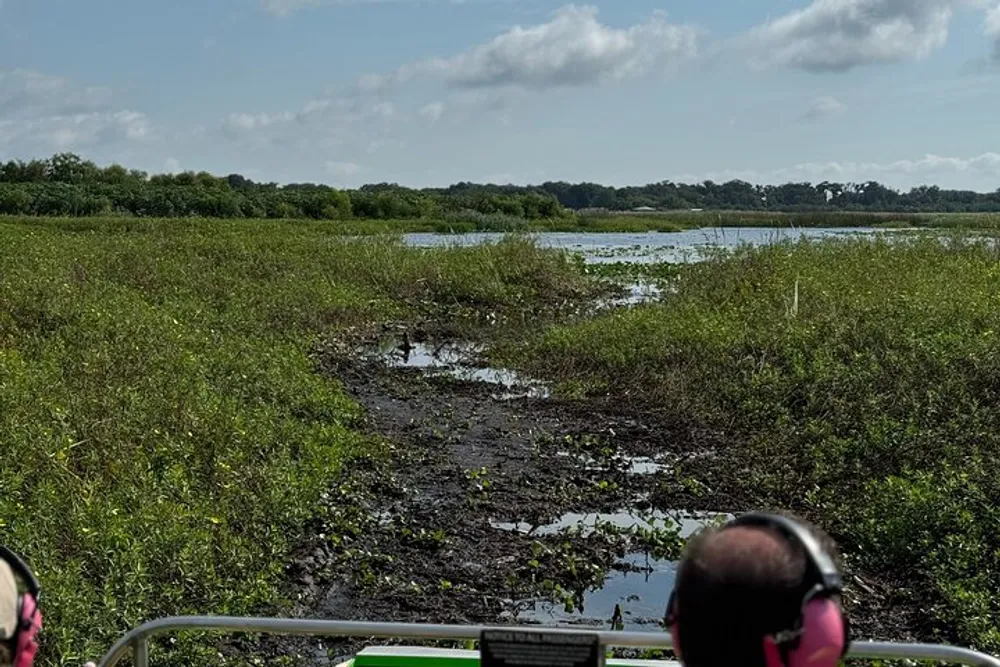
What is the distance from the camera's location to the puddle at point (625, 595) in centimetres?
599

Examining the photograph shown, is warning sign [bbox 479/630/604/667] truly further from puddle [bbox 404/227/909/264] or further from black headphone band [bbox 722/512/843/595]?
puddle [bbox 404/227/909/264]

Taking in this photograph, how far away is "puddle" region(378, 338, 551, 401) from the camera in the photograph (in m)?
12.3

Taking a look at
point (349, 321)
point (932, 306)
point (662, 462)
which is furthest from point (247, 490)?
point (349, 321)

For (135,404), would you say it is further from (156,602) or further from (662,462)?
(662,462)

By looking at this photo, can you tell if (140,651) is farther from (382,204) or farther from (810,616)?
(382,204)

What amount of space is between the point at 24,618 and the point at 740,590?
2.96 ft

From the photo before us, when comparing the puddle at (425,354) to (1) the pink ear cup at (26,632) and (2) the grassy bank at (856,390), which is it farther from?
(1) the pink ear cup at (26,632)

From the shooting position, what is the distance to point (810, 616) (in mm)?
1202

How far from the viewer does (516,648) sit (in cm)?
214

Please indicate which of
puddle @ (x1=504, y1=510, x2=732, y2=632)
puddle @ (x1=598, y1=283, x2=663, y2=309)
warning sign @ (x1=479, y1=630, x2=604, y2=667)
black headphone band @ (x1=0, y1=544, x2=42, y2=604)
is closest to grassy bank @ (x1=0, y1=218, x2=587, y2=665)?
puddle @ (x1=504, y1=510, x2=732, y2=632)

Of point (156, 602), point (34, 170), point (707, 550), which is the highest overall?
point (34, 170)

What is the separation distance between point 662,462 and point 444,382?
4.08m

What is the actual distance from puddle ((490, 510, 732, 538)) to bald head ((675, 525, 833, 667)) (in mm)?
6106

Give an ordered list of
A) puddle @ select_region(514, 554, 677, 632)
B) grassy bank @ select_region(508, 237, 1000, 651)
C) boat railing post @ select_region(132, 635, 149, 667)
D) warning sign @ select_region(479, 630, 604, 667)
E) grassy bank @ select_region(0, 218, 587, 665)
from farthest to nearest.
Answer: grassy bank @ select_region(508, 237, 1000, 651), puddle @ select_region(514, 554, 677, 632), grassy bank @ select_region(0, 218, 587, 665), boat railing post @ select_region(132, 635, 149, 667), warning sign @ select_region(479, 630, 604, 667)
